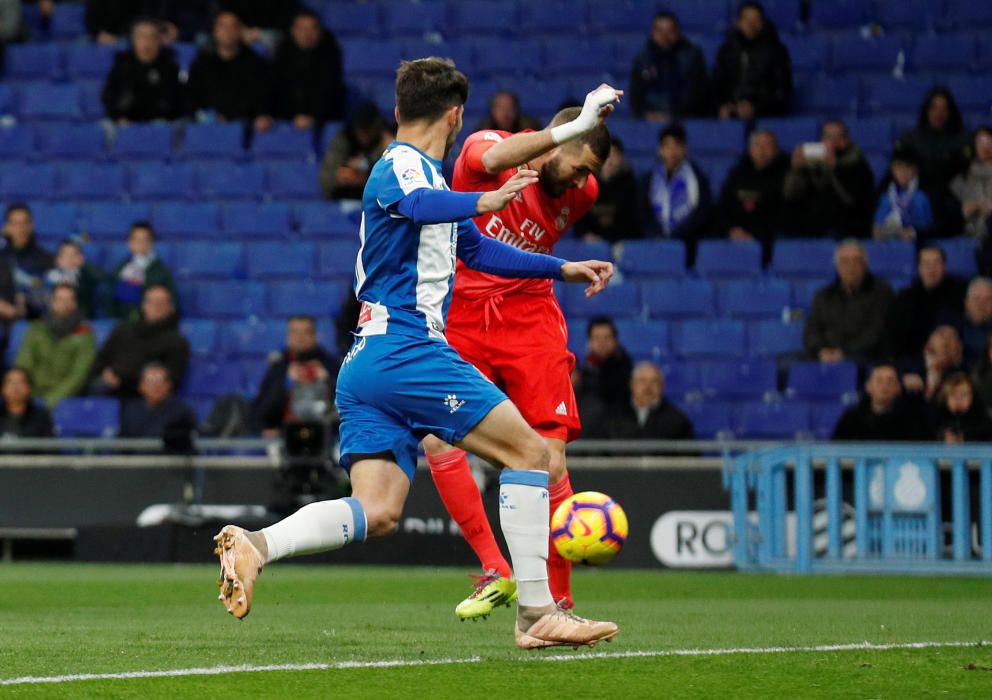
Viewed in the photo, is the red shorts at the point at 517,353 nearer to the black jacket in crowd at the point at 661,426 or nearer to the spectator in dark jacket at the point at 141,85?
the black jacket in crowd at the point at 661,426

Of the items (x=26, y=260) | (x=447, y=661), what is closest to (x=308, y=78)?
(x=26, y=260)

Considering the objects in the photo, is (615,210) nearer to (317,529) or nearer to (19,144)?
(19,144)

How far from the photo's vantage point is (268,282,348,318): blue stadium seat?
1595 centimetres

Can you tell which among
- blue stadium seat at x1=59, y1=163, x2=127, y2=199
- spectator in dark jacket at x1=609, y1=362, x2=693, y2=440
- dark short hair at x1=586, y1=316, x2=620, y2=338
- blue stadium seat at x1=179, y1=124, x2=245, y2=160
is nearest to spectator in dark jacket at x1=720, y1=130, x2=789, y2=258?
dark short hair at x1=586, y1=316, x2=620, y2=338

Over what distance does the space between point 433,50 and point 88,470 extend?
6234mm

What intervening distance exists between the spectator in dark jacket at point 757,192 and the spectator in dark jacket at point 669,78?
132 centimetres

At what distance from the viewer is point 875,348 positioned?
1406cm

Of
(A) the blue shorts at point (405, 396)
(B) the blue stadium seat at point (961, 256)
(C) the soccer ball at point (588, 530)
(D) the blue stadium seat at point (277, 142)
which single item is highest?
(D) the blue stadium seat at point (277, 142)

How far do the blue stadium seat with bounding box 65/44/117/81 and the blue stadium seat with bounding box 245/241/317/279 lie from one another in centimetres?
376

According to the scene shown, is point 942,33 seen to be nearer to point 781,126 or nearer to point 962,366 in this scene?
point 781,126

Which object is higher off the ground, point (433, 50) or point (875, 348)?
point (433, 50)

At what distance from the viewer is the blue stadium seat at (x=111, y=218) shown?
680 inches

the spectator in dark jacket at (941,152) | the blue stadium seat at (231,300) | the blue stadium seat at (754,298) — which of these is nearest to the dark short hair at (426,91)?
the blue stadium seat at (754,298)

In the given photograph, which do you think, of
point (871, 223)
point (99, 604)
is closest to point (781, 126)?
point (871, 223)
